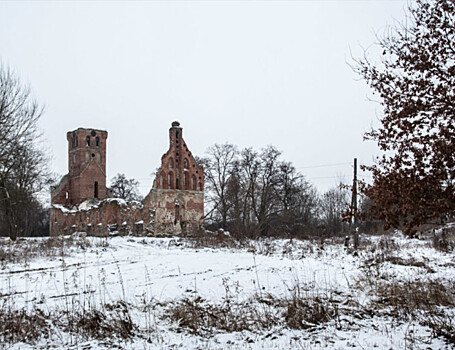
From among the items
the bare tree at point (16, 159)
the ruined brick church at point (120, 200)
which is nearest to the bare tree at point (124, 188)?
the ruined brick church at point (120, 200)

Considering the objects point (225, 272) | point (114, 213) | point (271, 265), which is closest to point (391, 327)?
point (225, 272)

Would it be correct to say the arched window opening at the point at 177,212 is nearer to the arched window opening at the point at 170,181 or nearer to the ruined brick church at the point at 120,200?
the ruined brick church at the point at 120,200

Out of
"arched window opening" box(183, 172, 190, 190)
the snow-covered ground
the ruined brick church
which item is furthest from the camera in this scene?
"arched window opening" box(183, 172, 190, 190)

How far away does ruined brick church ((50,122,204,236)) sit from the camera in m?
39.2

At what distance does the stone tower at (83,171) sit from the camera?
50.7 metres

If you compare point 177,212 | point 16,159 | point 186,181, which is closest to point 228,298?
point 16,159

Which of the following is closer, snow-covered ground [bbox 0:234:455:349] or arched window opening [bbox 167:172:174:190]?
snow-covered ground [bbox 0:234:455:349]

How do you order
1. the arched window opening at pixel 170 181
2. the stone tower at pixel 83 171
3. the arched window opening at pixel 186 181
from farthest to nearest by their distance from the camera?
the stone tower at pixel 83 171, the arched window opening at pixel 186 181, the arched window opening at pixel 170 181

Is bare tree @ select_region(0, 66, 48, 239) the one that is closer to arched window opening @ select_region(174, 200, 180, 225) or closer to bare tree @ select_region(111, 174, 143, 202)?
arched window opening @ select_region(174, 200, 180, 225)

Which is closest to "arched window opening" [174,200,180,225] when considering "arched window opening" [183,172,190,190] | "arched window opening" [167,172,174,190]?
"arched window opening" [167,172,174,190]

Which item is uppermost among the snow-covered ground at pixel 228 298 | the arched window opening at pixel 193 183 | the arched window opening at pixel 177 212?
the arched window opening at pixel 193 183

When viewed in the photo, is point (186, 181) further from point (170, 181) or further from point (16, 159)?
point (16, 159)

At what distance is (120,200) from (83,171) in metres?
13.7

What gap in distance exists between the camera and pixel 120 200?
39.2 meters
